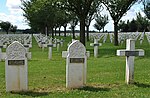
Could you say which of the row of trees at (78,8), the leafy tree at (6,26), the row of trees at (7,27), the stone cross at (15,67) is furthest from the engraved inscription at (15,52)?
the leafy tree at (6,26)

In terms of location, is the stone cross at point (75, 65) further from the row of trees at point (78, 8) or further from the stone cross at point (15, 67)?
the row of trees at point (78, 8)

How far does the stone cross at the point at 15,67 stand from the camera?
9383 millimetres

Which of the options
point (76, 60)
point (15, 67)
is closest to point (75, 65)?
point (76, 60)

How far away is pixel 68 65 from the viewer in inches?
388

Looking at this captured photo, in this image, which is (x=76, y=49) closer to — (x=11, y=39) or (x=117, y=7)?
(x=117, y=7)

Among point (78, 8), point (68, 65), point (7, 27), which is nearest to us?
point (68, 65)

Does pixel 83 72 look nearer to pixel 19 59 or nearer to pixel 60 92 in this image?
pixel 60 92

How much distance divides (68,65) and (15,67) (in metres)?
1.39

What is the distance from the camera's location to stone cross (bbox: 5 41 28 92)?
9.38 m

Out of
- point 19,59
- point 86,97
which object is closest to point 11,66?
point 19,59

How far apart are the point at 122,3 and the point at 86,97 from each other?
31.7 m

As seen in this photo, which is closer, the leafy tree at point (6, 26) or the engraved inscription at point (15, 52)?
the engraved inscription at point (15, 52)

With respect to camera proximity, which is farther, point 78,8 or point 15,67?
point 78,8

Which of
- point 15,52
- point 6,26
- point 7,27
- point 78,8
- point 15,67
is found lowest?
point 15,67
